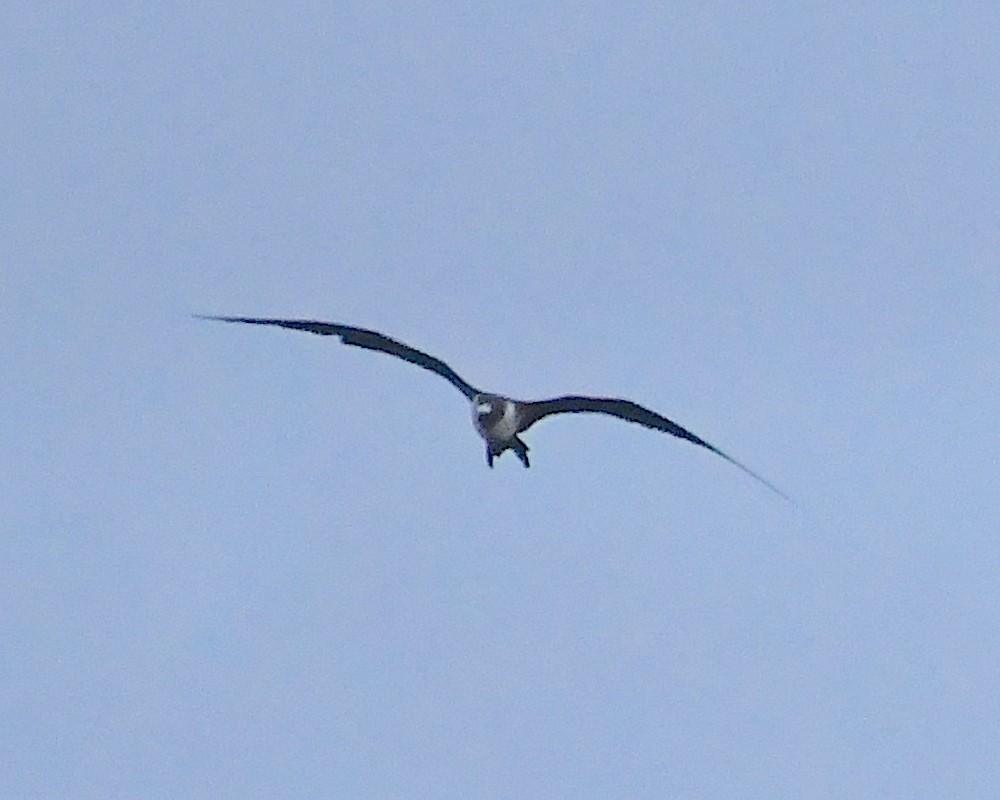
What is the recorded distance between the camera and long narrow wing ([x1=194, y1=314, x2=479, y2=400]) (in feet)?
73.7

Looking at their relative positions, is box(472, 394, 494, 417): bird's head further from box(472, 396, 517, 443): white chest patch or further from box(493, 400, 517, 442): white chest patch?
box(493, 400, 517, 442): white chest patch

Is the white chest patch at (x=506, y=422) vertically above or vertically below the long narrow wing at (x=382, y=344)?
below

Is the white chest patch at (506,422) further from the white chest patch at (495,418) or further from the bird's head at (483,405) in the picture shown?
the bird's head at (483,405)

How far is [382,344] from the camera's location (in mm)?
23172

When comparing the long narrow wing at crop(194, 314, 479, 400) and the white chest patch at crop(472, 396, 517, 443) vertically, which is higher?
the long narrow wing at crop(194, 314, 479, 400)

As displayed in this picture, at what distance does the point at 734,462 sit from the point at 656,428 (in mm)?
3724

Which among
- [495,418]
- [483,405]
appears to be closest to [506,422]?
[495,418]

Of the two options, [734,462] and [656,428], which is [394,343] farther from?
[734,462]

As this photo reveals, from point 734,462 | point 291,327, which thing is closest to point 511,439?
point 291,327

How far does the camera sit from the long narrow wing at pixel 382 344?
884 inches

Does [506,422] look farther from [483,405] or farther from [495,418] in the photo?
[483,405]

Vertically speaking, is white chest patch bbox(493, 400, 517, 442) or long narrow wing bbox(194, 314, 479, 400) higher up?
long narrow wing bbox(194, 314, 479, 400)

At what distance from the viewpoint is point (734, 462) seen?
57.8 feet

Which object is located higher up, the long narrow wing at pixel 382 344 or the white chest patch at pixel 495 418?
the long narrow wing at pixel 382 344
